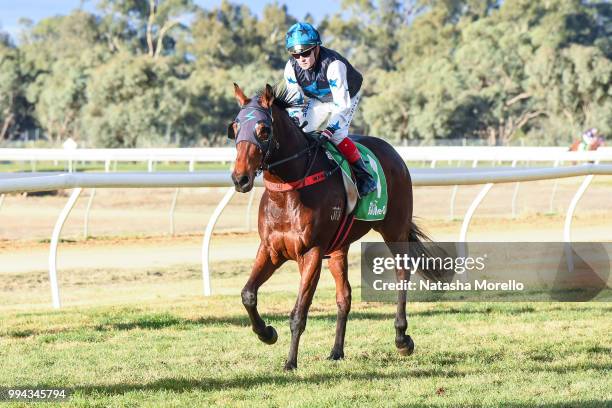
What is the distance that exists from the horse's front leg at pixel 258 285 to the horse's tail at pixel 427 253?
1543 millimetres

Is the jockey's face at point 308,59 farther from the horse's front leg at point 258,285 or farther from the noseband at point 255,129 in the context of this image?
the horse's front leg at point 258,285

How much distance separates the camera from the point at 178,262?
35.1ft

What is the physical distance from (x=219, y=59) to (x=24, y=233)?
68332 millimetres

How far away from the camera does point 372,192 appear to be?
5.79 metres

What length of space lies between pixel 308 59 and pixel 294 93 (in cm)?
21

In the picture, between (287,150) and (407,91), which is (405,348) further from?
(407,91)

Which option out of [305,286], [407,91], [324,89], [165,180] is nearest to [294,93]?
[324,89]

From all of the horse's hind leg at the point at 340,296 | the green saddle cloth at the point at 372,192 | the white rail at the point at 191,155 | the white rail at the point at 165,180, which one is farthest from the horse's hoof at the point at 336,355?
the white rail at the point at 191,155

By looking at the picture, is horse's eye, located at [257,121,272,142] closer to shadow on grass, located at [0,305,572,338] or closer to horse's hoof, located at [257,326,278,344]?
horse's hoof, located at [257,326,278,344]

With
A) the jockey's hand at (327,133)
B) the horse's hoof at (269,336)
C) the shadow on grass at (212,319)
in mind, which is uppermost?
the jockey's hand at (327,133)

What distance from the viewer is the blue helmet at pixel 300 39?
5293mm

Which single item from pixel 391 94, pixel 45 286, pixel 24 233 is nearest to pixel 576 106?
Answer: pixel 391 94

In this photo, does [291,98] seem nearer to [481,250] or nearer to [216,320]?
[216,320]

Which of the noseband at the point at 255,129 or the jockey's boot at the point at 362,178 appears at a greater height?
the noseband at the point at 255,129
